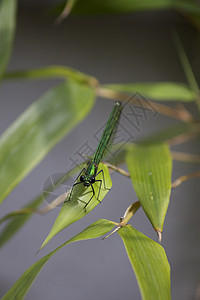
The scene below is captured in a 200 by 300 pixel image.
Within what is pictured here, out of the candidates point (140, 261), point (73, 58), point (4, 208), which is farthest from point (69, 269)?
point (140, 261)

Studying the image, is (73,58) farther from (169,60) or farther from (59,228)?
(59,228)

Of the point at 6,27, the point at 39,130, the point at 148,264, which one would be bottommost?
the point at 148,264

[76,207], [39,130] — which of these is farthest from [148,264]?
[39,130]

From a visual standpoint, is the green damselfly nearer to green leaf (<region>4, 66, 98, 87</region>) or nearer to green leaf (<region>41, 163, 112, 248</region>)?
green leaf (<region>41, 163, 112, 248</region>)

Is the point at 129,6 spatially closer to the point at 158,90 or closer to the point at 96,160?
the point at 158,90

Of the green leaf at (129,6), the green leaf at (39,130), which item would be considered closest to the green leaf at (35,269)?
the green leaf at (39,130)

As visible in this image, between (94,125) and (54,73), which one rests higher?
(54,73)

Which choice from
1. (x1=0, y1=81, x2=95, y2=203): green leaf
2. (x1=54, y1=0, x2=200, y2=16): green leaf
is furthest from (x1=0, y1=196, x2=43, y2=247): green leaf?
(x1=54, y1=0, x2=200, y2=16): green leaf
